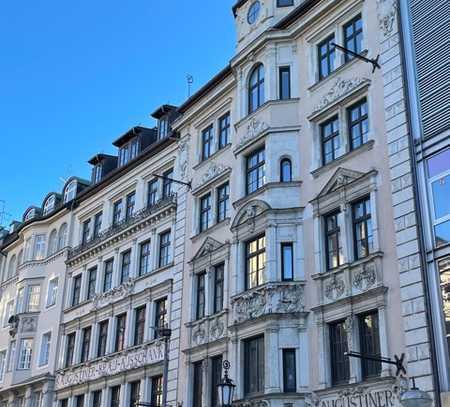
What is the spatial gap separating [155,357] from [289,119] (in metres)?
11.5

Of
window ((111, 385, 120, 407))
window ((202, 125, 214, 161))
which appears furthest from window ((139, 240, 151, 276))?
window ((202, 125, 214, 161))

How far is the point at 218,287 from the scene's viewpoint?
2908 cm

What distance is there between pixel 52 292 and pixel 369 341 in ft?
82.2

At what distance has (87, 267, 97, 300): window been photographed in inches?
1531

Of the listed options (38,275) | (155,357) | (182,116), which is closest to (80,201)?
(38,275)

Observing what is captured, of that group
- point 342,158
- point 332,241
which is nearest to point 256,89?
point 342,158

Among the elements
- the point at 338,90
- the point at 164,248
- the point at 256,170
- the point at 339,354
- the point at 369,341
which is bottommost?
the point at 339,354

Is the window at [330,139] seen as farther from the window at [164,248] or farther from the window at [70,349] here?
the window at [70,349]

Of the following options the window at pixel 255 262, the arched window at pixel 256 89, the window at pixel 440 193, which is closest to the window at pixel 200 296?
the window at pixel 255 262

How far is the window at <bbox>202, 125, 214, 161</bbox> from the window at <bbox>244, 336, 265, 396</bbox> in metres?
9.53

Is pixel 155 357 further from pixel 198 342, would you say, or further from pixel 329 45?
pixel 329 45

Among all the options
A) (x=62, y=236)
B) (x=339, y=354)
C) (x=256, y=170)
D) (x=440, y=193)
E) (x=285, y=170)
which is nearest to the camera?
(x=440, y=193)

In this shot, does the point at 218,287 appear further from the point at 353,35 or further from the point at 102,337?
the point at 353,35

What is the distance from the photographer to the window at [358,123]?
79.9 feet
